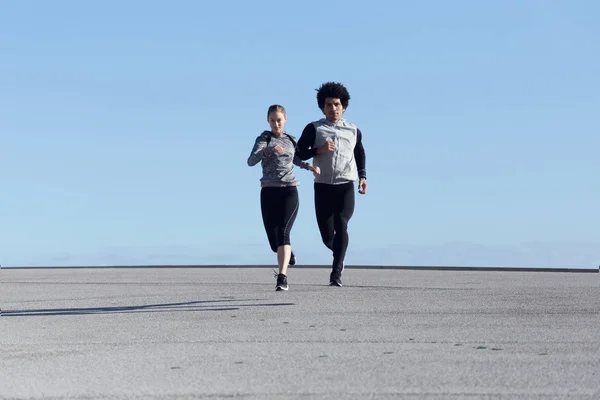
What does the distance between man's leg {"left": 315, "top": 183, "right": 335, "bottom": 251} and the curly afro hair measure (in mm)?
1066

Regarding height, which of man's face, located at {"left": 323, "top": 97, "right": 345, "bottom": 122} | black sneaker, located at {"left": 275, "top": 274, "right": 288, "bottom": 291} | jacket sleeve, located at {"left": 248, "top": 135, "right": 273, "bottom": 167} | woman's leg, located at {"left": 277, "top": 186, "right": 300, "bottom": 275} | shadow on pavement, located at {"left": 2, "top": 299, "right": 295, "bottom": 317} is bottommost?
shadow on pavement, located at {"left": 2, "top": 299, "right": 295, "bottom": 317}

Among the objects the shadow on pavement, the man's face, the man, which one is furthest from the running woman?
the shadow on pavement

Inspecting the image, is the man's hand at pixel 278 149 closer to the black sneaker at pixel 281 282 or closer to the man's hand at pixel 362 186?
the black sneaker at pixel 281 282

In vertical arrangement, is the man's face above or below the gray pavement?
above

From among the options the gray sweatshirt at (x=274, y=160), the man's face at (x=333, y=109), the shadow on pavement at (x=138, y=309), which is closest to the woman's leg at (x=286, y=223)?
the gray sweatshirt at (x=274, y=160)

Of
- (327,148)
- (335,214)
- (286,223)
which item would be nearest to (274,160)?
(286,223)

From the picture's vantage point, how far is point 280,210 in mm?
11703

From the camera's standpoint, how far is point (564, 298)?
11023mm

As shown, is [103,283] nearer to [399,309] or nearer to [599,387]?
[399,309]

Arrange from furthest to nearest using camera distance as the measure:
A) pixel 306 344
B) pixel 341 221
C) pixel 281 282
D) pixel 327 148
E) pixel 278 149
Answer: pixel 341 221
pixel 327 148
pixel 281 282
pixel 278 149
pixel 306 344

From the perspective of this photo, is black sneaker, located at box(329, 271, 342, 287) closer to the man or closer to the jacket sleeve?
the man

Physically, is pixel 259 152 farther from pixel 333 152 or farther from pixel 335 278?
pixel 335 278

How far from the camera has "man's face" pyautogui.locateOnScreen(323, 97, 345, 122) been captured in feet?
41.9

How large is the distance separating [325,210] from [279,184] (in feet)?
3.70
